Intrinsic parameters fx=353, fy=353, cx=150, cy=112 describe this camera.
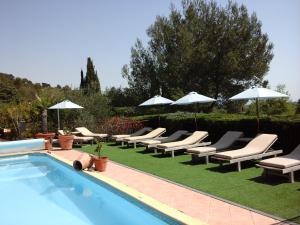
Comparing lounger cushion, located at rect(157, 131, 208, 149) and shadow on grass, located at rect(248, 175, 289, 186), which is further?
lounger cushion, located at rect(157, 131, 208, 149)

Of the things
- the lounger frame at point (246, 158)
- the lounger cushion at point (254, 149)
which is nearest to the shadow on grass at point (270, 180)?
the lounger frame at point (246, 158)

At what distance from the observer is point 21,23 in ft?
61.6

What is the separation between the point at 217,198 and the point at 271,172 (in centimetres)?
204

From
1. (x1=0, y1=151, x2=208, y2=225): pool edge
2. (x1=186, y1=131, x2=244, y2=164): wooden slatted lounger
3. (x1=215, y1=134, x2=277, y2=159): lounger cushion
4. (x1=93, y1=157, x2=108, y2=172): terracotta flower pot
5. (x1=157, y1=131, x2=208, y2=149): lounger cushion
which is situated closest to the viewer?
(x1=0, y1=151, x2=208, y2=225): pool edge

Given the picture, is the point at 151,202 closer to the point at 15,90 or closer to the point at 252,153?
the point at 252,153

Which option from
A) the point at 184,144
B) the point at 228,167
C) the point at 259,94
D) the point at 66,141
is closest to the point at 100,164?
the point at 184,144

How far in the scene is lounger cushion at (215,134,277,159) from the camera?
9852mm

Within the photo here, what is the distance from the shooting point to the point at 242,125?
1305 centimetres

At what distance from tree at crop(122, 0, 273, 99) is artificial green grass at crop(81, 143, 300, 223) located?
16965mm

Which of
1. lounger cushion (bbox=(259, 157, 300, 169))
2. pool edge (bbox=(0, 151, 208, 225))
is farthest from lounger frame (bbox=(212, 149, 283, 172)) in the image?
pool edge (bbox=(0, 151, 208, 225))

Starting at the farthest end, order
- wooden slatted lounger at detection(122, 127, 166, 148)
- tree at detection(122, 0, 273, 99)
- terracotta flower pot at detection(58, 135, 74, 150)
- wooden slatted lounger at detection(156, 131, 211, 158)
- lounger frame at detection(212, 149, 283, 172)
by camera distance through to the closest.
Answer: tree at detection(122, 0, 273, 99)
terracotta flower pot at detection(58, 135, 74, 150)
wooden slatted lounger at detection(122, 127, 166, 148)
wooden slatted lounger at detection(156, 131, 211, 158)
lounger frame at detection(212, 149, 283, 172)

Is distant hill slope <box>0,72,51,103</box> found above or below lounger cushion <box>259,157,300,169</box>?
above

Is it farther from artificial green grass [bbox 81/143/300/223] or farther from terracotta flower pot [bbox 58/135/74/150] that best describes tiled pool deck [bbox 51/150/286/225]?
terracotta flower pot [bbox 58/135/74/150]

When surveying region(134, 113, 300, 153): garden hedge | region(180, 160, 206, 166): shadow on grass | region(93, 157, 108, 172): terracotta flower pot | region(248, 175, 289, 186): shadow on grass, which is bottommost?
region(248, 175, 289, 186): shadow on grass
